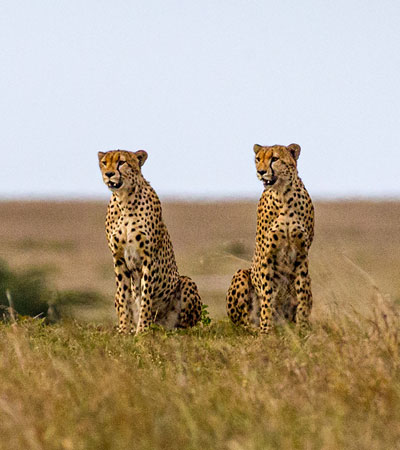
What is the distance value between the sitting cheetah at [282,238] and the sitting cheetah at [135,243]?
561 mm

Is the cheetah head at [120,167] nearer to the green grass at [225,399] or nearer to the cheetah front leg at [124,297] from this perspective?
the cheetah front leg at [124,297]

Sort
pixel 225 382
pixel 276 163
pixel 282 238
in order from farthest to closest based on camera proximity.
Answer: pixel 282 238, pixel 276 163, pixel 225 382

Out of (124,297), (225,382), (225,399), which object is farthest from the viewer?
(124,297)

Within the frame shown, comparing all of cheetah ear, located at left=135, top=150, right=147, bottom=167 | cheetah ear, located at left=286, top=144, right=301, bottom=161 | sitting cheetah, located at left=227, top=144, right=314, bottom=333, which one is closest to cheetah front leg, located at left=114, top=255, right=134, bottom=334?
cheetah ear, located at left=135, top=150, right=147, bottom=167

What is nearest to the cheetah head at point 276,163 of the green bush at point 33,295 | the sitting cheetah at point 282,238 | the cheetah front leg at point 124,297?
the sitting cheetah at point 282,238

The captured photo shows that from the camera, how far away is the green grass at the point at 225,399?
2.80 metres

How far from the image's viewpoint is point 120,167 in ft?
18.2

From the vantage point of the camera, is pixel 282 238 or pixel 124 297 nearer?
pixel 282 238

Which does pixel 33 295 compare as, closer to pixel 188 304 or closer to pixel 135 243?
pixel 188 304

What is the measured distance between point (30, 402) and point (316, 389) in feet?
3.14

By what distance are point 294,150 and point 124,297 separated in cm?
126

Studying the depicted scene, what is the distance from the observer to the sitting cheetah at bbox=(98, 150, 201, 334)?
560 cm

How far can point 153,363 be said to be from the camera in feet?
15.3

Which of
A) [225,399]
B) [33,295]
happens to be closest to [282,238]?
[225,399]
